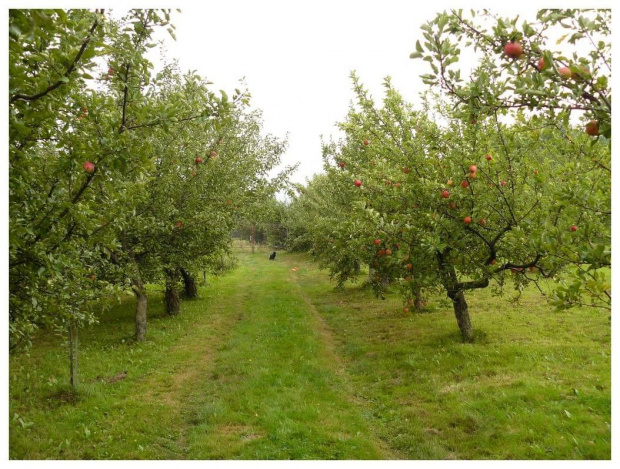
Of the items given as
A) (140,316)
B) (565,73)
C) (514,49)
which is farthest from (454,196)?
(140,316)

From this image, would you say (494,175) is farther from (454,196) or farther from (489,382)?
(489,382)

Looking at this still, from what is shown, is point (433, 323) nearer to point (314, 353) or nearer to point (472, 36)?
point (314, 353)

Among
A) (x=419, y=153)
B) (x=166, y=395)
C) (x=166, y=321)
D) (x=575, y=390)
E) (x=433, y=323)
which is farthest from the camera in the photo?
(x=166, y=321)

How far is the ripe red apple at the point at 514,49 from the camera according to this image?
14.6ft

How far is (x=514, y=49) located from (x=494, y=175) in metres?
4.97

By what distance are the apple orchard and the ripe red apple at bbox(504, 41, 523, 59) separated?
2 centimetres

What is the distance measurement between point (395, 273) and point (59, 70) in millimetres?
9638

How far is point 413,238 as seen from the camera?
9961 millimetres

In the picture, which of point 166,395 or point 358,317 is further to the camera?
point 358,317

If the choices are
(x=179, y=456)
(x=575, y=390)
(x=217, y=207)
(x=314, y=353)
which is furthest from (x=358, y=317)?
(x=179, y=456)

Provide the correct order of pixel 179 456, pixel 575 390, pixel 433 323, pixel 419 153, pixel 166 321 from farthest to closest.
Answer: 1. pixel 166 321
2. pixel 433 323
3. pixel 419 153
4. pixel 575 390
5. pixel 179 456

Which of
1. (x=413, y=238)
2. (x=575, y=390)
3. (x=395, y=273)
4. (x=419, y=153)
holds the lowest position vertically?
(x=575, y=390)

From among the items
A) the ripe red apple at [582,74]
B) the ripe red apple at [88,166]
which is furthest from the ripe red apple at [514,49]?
the ripe red apple at [88,166]

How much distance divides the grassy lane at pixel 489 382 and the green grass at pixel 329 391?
0.03 metres
